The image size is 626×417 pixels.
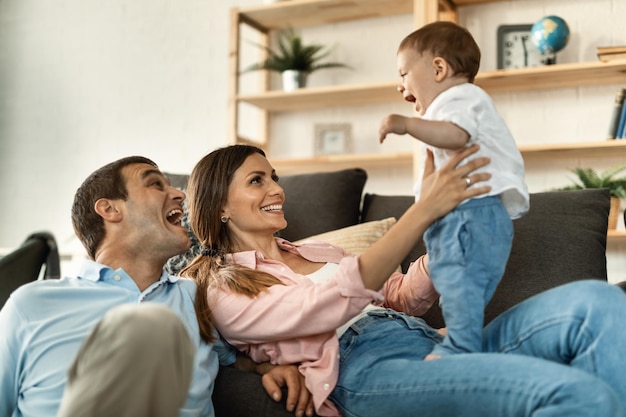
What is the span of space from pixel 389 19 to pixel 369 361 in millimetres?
2856

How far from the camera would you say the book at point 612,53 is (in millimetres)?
3371

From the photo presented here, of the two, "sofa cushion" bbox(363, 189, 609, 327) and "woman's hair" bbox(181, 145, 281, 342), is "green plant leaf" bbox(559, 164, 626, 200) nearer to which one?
"sofa cushion" bbox(363, 189, 609, 327)

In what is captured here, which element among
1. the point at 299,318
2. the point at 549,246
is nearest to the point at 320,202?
the point at 549,246

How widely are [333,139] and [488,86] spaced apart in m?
0.89

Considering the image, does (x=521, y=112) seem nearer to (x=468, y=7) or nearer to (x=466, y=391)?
(x=468, y=7)

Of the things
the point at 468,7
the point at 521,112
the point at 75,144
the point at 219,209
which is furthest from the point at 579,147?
the point at 75,144

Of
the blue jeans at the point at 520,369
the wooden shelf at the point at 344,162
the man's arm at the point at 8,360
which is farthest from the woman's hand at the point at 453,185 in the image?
the wooden shelf at the point at 344,162

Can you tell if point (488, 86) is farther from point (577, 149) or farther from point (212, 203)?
point (212, 203)

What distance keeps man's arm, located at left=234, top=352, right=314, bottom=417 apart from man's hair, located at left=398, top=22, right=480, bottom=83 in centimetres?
72

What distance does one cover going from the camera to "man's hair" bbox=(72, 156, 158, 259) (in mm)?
1795

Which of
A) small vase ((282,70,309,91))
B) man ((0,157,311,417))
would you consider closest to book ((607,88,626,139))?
small vase ((282,70,309,91))

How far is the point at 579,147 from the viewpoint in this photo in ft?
11.2

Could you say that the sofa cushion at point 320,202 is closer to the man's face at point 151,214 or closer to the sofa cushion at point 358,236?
the sofa cushion at point 358,236

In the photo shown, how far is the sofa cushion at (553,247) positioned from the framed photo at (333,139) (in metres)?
1.93
